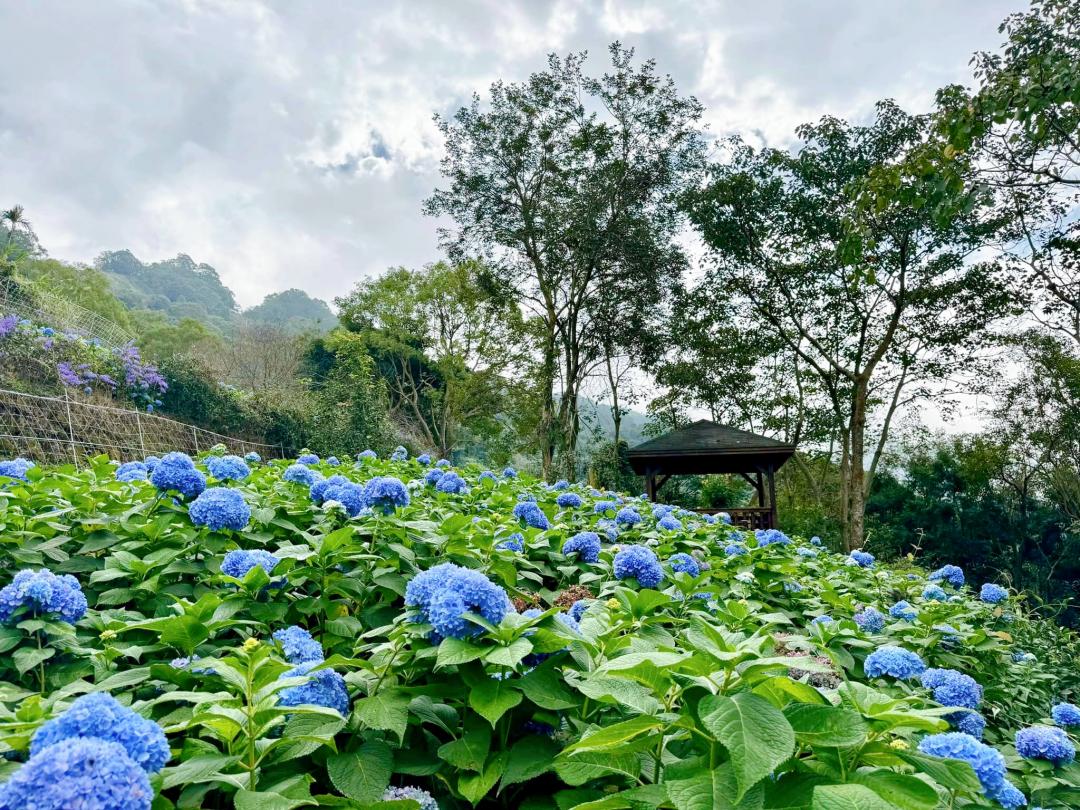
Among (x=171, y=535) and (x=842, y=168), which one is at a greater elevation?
(x=842, y=168)

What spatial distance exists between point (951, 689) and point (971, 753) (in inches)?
36.0

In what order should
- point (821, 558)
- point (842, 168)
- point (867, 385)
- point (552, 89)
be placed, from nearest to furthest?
point (821, 558)
point (842, 168)
point (867, 385)
point (552, 89)

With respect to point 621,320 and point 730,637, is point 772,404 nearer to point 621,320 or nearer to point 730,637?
point 621,320

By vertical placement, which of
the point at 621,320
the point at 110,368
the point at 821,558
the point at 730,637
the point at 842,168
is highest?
the point at 842,168

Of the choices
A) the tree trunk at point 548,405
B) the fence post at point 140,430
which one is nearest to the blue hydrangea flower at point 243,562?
the fence post at point 140,430

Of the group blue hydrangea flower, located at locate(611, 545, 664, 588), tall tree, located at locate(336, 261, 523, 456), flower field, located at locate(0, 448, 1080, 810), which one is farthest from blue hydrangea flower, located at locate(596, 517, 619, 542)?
tall tree, located at locate(336, 261, 523, 456)

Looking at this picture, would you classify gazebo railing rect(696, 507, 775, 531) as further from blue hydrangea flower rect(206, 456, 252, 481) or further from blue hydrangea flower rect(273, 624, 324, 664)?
blue hydrangea flower rect(273, 624, 324, 664)

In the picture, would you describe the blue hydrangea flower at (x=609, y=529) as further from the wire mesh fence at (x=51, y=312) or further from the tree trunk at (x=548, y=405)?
the tree trunk at (x=548, y=405)

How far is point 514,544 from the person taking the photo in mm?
2373

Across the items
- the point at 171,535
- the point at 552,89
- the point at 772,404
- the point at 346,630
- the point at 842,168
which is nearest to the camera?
the point at 346,630

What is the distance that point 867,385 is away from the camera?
18016 mm

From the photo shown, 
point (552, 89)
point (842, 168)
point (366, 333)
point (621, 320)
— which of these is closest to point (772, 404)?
point (621, 320)

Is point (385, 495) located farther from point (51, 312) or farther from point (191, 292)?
point (191, 292)

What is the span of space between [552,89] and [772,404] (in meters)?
11.5
